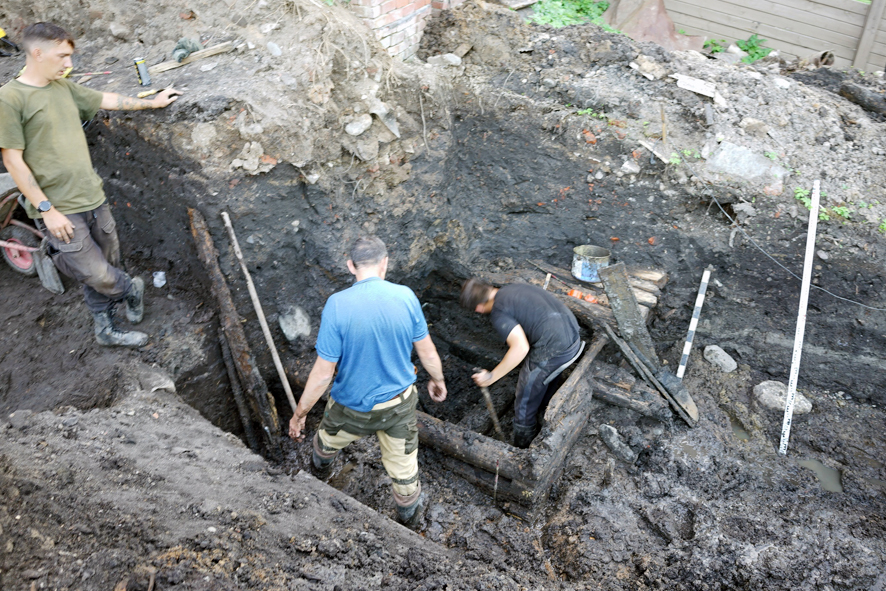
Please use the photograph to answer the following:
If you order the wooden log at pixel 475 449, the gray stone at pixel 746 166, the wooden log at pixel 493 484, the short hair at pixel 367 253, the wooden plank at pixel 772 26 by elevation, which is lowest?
the wooden log at pixel 493 484

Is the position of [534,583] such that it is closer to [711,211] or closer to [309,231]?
[309,231]

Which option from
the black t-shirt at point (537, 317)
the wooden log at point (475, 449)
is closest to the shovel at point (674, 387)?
the black t-shirt at point (537, 317)

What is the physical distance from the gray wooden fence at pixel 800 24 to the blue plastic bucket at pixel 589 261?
3.74 meters

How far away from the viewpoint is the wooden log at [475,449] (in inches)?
139

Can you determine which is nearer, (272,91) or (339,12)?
(272,91)

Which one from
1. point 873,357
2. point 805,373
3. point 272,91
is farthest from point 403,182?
point 873,357

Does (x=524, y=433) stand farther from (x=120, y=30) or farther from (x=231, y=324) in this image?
(x=120, y=30)

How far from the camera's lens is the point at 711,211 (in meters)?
4.70

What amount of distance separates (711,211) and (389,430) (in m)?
3.42

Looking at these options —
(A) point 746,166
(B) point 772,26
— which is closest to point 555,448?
(A) point 746,166

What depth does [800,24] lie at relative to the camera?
20.6 ft

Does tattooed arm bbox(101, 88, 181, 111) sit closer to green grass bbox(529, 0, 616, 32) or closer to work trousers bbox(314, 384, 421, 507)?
work trousers bbox(314, 384, 421, 507)

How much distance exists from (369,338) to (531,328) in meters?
1.49

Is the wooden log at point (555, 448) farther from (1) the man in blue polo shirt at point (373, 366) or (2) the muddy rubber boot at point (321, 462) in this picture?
(2) the muddy rubber boot at point (321, 462)
